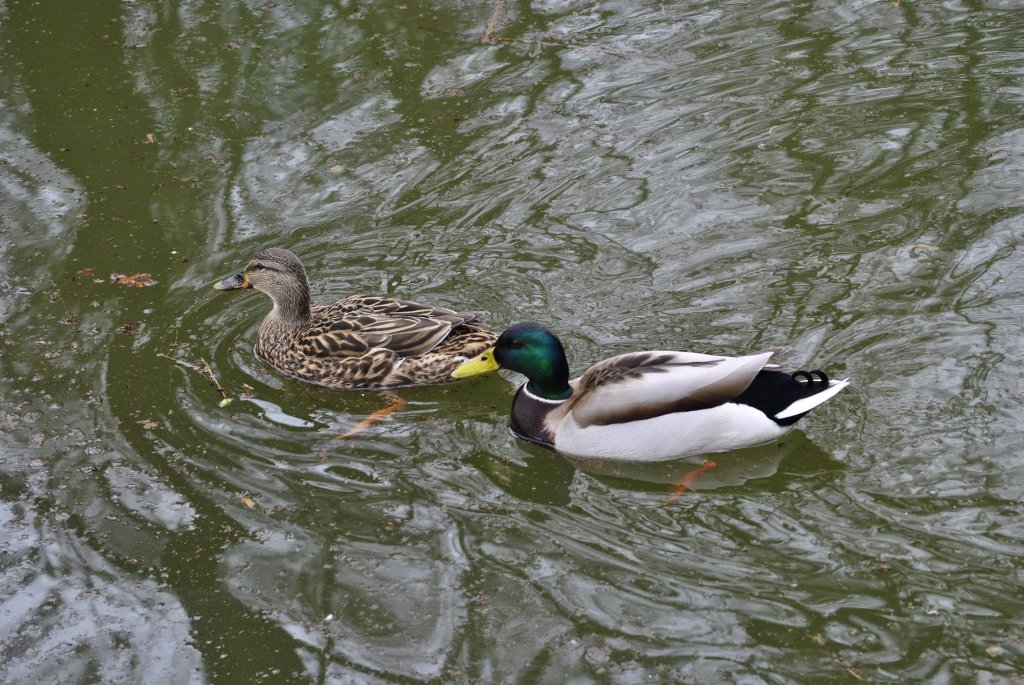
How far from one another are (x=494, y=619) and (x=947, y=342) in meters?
3.09

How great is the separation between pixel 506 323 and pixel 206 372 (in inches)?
68.1

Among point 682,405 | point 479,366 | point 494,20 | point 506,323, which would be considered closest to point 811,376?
point 682,405

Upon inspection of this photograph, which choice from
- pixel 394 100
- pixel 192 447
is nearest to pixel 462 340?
pixel 192 447

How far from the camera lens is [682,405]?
6117mm

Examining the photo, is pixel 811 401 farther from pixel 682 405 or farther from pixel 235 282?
pixel 235 282

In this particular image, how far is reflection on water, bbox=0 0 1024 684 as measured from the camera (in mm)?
5047

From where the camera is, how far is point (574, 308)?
23.6ft

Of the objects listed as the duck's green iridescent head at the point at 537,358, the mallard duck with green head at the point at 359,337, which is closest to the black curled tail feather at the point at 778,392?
the duck's green iridescent head at the point at 537,358

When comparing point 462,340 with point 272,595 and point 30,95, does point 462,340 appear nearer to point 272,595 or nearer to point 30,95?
point 272,595

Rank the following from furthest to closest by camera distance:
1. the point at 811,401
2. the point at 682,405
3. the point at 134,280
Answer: the point at 134,280 < the point at 682,405 < the point at 811,401

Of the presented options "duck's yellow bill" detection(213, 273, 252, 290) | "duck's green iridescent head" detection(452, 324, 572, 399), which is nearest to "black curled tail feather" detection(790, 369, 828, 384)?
"duck's green iridescent head" detection(452, 324, 572, 399)

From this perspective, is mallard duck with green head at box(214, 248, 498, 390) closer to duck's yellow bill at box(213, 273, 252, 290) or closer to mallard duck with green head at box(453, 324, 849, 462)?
duck's yellow bill at box(213, 273, 252, 290)

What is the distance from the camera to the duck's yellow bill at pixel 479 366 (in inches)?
261

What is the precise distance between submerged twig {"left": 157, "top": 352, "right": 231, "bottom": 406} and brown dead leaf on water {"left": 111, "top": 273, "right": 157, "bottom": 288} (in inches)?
31.8
